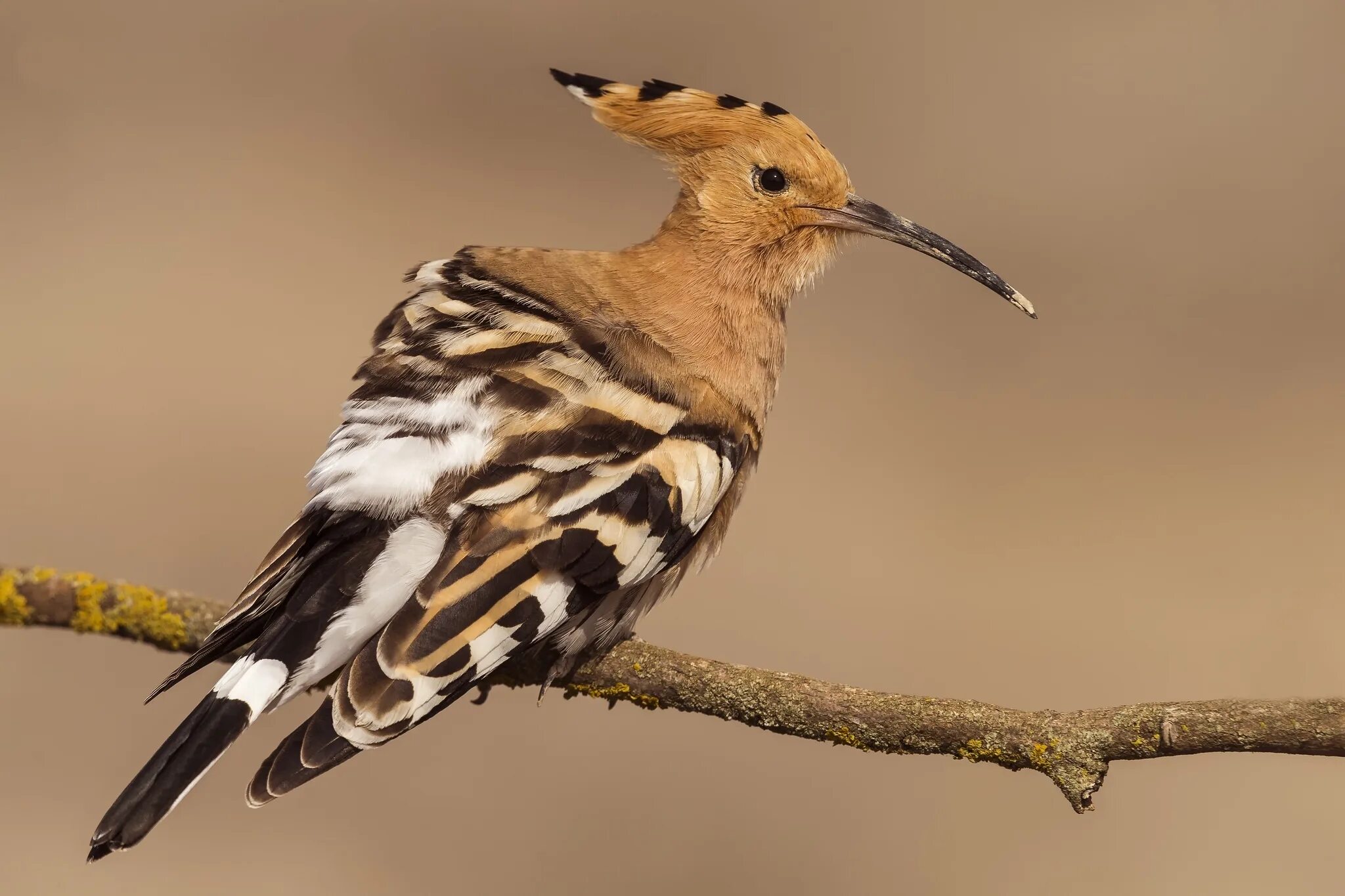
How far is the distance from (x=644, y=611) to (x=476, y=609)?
39 cm

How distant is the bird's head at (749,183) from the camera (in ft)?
6.59

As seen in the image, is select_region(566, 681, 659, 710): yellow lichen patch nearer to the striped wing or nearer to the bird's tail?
the striped wing

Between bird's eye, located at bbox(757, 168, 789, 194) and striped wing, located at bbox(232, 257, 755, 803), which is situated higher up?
bird's eye, located at bbox(757, 168, 789, 194)

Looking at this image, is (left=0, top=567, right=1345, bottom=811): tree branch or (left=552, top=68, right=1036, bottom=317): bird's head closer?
(left=0, top=567, right=1345, bottom=811): tree branch

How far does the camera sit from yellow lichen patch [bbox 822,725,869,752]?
1466mm

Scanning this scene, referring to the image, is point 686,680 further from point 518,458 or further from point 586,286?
point 586,286

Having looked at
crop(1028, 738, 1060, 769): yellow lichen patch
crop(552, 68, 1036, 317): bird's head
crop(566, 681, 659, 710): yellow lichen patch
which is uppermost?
crop(552, 68, 1036, 317): bird's head

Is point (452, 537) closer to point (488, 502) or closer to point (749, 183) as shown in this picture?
point (488, 502)

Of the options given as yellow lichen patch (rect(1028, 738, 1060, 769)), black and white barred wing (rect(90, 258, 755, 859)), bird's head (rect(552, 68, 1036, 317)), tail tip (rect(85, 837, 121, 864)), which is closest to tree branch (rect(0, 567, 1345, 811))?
yellow lichen patch (rect(1028, 738, 1060, 769))

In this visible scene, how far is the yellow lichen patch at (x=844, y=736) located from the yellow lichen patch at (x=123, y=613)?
934 millimetres

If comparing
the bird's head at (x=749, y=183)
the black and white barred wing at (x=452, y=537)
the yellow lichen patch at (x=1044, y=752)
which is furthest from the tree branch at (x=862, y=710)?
the bird's head at (x=749, y=183)

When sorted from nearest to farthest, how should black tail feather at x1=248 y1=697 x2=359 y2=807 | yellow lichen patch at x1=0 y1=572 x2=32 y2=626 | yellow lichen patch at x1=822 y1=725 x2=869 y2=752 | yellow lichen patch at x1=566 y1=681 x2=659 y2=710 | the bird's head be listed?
black tail feather at x1=248 y1=697 x2=359 y2=807, yellow lichen patch at x1=822 y1=725 x2=869 y2=752, yellow lichen patch at x1=566 y1=681 x2=659 y2=710, yellow lichen patch at x1=0 y1=572 x2=32 y2=626, the bird's head

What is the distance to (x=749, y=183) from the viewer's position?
6.63 feet

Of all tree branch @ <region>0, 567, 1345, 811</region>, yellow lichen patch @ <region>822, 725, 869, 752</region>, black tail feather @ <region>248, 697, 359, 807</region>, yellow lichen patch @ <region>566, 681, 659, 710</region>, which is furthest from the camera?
yellow lichen patch @ <region>566, 681, 659, 710</region>
